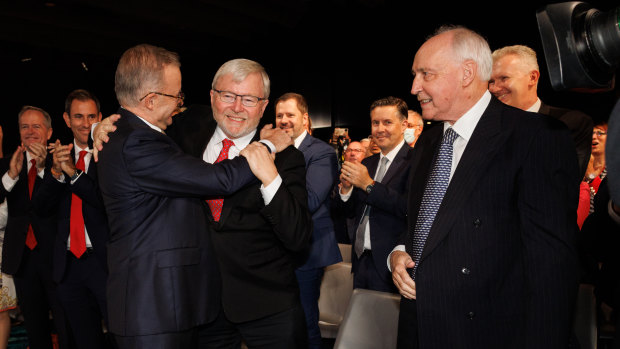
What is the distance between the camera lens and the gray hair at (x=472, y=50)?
155 centimetres

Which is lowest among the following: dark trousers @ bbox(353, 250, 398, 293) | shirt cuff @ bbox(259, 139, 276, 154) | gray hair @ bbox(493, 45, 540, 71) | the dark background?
dark trousers @ bbox(353, 250, 398, 293)

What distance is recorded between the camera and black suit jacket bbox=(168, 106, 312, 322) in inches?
67.9

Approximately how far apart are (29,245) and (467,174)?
3178 millimetres

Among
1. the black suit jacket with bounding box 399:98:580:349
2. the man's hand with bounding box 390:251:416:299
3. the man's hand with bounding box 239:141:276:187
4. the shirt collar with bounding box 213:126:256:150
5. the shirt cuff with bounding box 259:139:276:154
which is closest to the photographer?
the black suit jacket with bounding box 399:98:580:349

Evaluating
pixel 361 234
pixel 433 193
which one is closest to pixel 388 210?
pixel 361 234

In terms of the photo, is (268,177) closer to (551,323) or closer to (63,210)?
(551,323)

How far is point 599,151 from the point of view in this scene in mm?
3803

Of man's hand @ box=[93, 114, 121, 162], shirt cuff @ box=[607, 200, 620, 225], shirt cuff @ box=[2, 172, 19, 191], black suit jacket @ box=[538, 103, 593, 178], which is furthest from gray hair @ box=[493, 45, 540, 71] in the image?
shirt cuff @ box=[2, 172, 19, 191]

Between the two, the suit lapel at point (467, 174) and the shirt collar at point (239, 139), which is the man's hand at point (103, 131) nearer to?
the shirt collar at point (239, 139)

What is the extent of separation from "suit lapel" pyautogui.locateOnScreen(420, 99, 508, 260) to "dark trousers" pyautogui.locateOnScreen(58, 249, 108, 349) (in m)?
2.30

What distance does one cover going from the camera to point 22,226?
327cm

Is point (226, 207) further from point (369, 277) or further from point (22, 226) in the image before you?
point (22, 226)

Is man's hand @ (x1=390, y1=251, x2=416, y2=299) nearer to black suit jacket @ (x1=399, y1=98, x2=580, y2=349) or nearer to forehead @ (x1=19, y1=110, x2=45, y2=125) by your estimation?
black suit jacket @ (x1=399, y1=98, x2=580, y2=349)

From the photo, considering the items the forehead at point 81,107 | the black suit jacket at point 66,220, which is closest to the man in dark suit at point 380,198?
the black suit jacket at point 66,220
